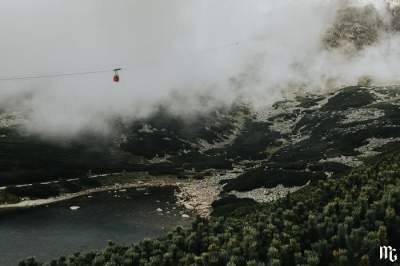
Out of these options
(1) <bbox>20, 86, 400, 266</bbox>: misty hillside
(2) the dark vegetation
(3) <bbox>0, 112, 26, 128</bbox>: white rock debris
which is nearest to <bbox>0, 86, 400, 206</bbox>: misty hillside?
(1) <bbox>20, 86, 400, 266</bbox>: misty hillside

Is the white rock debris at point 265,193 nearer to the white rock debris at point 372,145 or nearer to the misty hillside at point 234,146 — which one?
the misty hillside at point 234,146

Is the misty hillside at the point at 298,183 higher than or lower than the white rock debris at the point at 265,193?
higher

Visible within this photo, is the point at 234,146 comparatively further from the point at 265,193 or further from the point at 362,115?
the point at 265,193

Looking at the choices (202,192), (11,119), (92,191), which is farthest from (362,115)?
(11,119)

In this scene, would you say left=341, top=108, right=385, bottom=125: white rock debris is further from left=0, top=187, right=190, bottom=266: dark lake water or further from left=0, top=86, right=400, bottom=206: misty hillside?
left=0, top=187, right=190, bottom=266: dark lake water

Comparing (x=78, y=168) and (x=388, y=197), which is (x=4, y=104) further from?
(x=388, y=197)

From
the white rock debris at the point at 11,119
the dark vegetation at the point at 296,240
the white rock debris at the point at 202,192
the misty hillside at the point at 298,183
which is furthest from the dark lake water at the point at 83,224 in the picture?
the white rock debris at the point at 11,119
